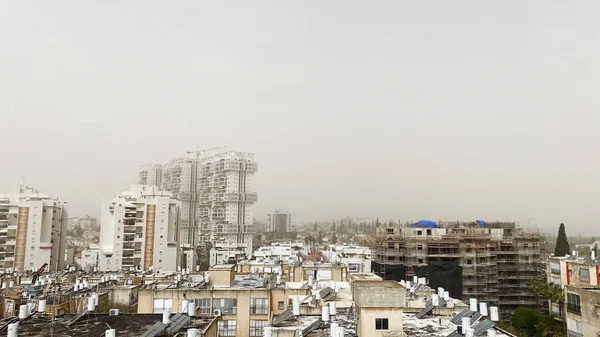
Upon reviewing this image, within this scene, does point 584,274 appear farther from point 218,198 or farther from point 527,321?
point 218,198

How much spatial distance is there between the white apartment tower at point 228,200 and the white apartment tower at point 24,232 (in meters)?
60.8

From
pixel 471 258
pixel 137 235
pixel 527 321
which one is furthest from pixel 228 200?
pixel 527 321

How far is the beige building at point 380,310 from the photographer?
60.2ft

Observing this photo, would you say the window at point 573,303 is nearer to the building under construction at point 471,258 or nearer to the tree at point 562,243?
the building under construction at point 471,258

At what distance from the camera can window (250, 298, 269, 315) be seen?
3097 centimetres

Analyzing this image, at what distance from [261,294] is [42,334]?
14439 millimetres

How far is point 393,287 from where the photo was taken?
18.8 m

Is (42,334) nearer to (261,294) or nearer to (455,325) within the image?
(261,294)

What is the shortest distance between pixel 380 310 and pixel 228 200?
141049 millimetres

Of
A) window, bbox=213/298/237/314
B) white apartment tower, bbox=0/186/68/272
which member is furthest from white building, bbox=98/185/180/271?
window, bbox=213/298/237/314

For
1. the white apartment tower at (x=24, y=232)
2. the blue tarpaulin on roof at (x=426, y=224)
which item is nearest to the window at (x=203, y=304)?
the blue tarpaulin on roof at (x=426, y=224)

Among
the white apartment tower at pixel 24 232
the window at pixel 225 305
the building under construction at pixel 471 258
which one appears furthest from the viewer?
the white apartment tower at pixel 24 232

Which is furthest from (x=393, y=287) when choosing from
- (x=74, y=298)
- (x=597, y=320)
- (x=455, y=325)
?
(x=74, y=298)

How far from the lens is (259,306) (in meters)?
31.1
